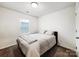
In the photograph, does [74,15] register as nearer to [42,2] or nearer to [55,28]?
[55,28]

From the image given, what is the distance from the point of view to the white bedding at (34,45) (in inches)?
47.5

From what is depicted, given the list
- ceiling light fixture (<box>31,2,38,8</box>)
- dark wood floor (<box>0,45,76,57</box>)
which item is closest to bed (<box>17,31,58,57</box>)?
dark wood floor (<box>0,45,76,57</box>)

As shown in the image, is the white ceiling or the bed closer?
the bed

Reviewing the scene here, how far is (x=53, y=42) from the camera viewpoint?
5.84ft

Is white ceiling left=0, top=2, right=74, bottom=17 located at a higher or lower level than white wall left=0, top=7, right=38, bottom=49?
higher

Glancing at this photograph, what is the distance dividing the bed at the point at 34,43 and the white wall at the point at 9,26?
7.0 inches

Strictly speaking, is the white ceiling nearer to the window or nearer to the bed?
the window

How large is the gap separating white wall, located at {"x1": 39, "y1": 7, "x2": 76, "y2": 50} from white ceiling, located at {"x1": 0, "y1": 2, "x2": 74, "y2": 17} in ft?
0.36

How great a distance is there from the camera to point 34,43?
131 cm

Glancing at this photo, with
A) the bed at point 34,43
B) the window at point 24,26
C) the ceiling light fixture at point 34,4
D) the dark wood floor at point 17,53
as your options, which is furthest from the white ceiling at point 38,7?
the dark wood floor at point 17,53

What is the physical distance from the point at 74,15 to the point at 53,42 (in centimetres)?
88

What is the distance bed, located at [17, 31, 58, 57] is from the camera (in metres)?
1.21

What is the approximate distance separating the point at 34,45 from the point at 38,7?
36.8 inches

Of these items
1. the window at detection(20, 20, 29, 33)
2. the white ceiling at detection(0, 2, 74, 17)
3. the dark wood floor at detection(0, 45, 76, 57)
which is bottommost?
the dark wood floor at detection(0, 45, 76, 57)
